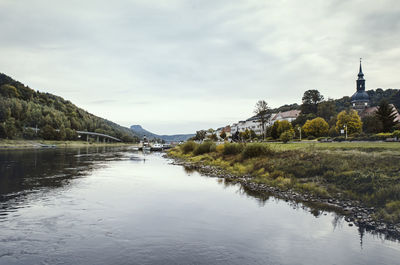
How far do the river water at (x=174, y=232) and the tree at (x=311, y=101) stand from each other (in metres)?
131

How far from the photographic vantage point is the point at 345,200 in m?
17.9

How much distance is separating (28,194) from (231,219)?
14.9 metres

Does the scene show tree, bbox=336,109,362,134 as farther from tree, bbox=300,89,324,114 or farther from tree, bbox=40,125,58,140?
tree, bbox=40,125,58,140

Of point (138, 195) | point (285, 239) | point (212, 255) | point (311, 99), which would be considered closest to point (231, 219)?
point (285, 239)

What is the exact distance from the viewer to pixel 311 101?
5605 inches

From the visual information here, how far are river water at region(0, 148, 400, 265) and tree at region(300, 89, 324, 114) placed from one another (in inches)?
5161

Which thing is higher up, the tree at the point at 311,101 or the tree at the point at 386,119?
the tree at the point at 311,101

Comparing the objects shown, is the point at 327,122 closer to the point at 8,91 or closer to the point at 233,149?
the point at 233,149

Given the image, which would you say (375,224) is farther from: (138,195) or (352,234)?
(138,195)

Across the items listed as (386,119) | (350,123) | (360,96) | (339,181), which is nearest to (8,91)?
(350,123)

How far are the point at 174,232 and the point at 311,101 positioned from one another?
143 metres

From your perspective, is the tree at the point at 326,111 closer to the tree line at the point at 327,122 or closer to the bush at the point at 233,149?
the tree line at the point at 327,122

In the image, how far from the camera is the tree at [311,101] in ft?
463

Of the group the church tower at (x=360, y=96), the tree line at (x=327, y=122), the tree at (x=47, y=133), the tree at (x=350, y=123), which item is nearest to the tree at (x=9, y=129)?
the tree at (x=47, y=133)
